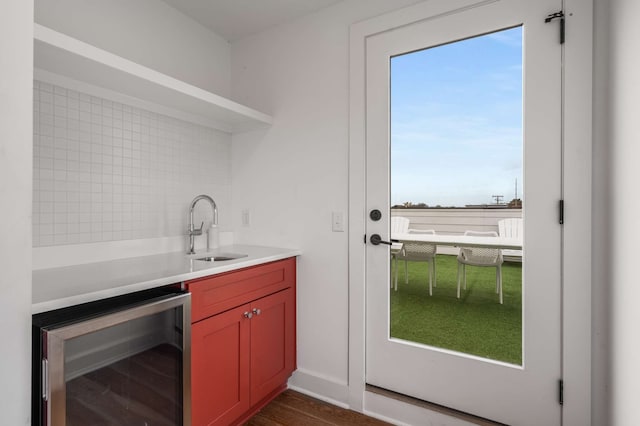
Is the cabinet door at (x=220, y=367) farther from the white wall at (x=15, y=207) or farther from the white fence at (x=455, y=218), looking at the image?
the white fence at (x=455, y=218)

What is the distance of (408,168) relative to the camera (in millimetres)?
1874

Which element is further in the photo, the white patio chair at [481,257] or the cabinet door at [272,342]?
the cabinet door at [272,342]

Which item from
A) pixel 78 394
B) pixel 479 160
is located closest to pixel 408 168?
pixel 479 160

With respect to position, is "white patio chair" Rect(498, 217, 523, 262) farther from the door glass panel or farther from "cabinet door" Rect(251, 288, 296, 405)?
"cabinet door" Rect(251, 288, 296, 405)

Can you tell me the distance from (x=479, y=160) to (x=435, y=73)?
1.75 ft

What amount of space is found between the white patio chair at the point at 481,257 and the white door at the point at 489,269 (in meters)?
0.04

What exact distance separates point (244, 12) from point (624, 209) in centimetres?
223

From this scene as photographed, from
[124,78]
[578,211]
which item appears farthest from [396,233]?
[124,78]

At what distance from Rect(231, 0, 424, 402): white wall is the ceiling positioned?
0.06m

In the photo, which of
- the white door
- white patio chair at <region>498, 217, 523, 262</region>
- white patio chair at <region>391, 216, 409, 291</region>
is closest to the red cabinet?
the white door

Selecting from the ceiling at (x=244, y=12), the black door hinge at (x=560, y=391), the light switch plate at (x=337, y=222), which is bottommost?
the black door hinge at (x=560, y=391)

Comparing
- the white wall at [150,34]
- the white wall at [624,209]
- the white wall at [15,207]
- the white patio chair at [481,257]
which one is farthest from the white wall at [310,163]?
the white wall at [15,207]

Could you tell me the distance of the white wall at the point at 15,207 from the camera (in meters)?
0.72

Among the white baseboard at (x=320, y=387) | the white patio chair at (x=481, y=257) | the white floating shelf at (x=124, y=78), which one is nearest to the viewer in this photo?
the white floating shelf at (x=124, y=78)
